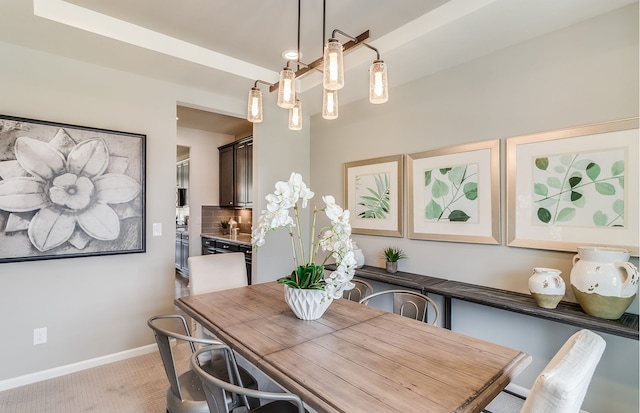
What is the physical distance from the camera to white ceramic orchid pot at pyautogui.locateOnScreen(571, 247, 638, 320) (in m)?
1.68

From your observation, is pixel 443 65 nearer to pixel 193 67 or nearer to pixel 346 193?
pixel 346 193

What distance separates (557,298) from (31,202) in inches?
145

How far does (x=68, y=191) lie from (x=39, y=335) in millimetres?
1148

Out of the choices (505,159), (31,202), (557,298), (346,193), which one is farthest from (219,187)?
(557,298)

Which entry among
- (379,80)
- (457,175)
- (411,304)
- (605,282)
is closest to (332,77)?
(379,80)

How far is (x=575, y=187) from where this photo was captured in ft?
6.71

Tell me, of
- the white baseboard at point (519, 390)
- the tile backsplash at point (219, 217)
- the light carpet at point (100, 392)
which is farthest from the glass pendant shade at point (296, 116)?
the tile backsplash at point (219, 217)

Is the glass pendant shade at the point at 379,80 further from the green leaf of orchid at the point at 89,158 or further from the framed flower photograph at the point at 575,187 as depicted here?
the green leaf of orchid at the point at 89,158

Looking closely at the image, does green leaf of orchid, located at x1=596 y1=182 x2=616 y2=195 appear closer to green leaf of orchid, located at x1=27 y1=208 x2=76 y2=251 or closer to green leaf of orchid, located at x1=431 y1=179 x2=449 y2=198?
green leaf of orchid, located at x1=431 y1=179 x2=449 y2=198

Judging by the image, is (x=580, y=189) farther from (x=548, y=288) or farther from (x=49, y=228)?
(x=49, y=228)

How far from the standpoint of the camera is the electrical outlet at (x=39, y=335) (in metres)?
2.47

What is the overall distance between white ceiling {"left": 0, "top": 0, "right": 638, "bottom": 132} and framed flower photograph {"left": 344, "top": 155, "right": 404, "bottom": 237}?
2.80 ft

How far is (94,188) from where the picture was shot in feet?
8.73

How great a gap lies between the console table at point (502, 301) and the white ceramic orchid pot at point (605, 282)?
0.22ft
